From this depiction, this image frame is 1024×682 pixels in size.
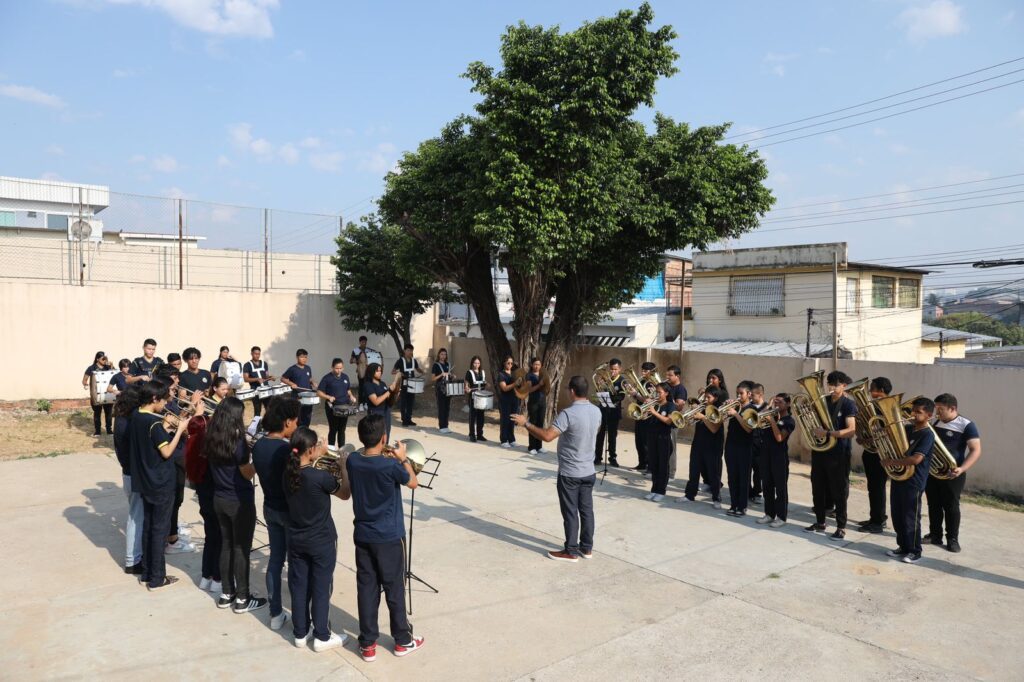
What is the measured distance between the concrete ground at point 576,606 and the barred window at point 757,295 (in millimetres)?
14533

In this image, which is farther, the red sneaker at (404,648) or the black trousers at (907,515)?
the black trousers at (907,515)

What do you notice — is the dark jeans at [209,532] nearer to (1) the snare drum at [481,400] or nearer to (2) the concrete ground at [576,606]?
(2) the concrete ground at [576,606]

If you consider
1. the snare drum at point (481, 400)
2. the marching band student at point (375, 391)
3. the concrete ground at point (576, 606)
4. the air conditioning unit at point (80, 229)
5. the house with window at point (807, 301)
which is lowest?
the concrete ground at point (576, 606)

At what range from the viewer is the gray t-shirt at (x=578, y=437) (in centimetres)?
659

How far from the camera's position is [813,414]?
7535 millimetres

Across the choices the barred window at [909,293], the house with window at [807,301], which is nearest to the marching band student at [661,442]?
the house with window at [807,301]

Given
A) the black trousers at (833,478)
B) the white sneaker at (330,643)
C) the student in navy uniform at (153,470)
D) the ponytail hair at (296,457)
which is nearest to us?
the ponytail hair at (296,457)

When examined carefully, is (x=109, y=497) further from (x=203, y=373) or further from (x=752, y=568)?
(x=752, y=568)

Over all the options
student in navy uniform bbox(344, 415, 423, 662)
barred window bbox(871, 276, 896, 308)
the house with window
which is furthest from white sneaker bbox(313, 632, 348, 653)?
barred window bbox(871, 276, 896, 308)

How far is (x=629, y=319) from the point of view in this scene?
25.3 metres

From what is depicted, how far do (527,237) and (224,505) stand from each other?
711cm

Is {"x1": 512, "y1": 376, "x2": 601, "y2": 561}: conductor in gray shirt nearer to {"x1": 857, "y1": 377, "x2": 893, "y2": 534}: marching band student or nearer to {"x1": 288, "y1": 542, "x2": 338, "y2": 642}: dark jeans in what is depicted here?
{"x1": 288, "y1": 542, "x2": 338, "y2": 642}: dark jeans

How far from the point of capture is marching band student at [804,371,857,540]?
7.34 m

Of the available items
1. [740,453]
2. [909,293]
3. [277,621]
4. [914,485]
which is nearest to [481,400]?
[740,453]
